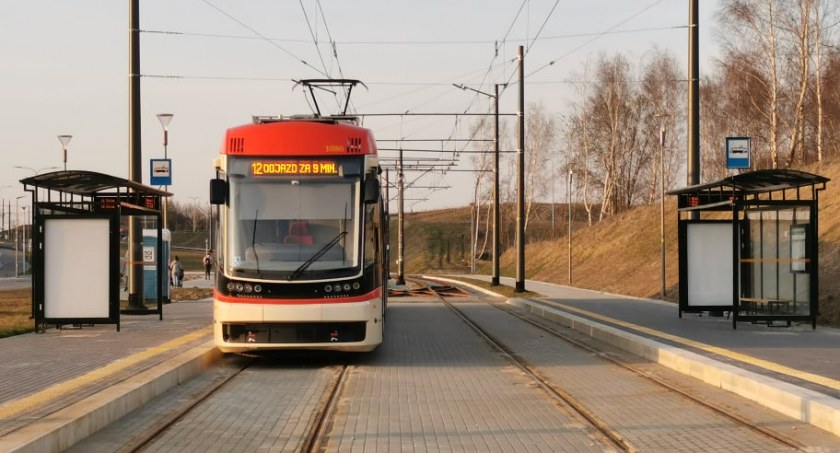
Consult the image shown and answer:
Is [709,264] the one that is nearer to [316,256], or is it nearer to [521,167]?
[316,256]

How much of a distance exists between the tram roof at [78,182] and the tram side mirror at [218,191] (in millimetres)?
3747

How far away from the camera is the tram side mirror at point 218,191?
45.3 ft

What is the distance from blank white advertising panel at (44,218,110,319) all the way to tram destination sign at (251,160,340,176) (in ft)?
16.6

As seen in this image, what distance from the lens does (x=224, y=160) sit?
562 inches

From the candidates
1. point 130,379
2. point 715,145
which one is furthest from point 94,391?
point 715,145

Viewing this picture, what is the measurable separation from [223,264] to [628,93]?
61.3 meters

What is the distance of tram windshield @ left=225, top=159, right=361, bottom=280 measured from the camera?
13.7 meters

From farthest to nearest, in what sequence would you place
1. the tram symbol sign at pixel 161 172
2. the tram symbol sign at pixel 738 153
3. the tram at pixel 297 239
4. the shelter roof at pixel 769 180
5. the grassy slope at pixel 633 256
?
the grassy slope at pixel 633 256 → the tram symbol sign at pixel 161 172 → the tram symbol sign at pixel 738 153 → the shelter roof at pixel 769 180 → the tram at pixel 297 239

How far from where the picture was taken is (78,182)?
17703mm

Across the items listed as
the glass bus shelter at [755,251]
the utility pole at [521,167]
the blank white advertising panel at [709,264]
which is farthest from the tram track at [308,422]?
the utility pole at [521,167]

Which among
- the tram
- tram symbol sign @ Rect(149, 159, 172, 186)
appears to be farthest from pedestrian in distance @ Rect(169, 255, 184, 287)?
the tram

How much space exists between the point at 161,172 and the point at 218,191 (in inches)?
513

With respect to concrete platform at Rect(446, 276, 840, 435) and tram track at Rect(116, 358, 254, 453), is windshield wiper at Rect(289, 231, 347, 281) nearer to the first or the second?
tram track at Rect(116, 358, 254, 453)

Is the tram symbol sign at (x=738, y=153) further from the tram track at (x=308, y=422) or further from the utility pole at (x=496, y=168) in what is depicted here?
the utility pole at (x=496, y=168)
